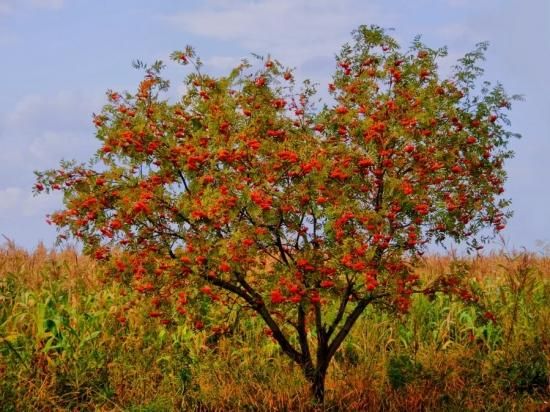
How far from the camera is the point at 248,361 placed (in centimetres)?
1149

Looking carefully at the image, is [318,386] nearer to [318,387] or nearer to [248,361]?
[318,387]

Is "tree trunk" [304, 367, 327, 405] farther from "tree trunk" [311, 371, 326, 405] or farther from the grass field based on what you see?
the grass field

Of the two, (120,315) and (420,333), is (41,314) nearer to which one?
(120,315)

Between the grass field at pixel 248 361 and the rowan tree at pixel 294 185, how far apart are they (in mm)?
923

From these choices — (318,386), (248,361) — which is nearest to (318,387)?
(318,386)

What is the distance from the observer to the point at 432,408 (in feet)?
32.7

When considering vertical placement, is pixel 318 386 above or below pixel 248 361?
below

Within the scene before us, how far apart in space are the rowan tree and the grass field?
92 cm

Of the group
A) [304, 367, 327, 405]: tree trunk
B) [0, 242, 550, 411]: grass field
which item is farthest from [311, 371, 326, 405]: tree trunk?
[0, 242, 550, 411]: grass field

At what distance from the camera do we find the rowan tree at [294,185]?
8.02 meters

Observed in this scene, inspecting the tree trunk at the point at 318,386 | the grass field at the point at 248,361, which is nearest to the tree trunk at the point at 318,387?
the tree trunk at the point at 318,386

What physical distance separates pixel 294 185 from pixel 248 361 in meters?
4.26

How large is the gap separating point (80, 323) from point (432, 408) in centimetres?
576

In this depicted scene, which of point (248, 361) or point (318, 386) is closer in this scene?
point (318, 386)
